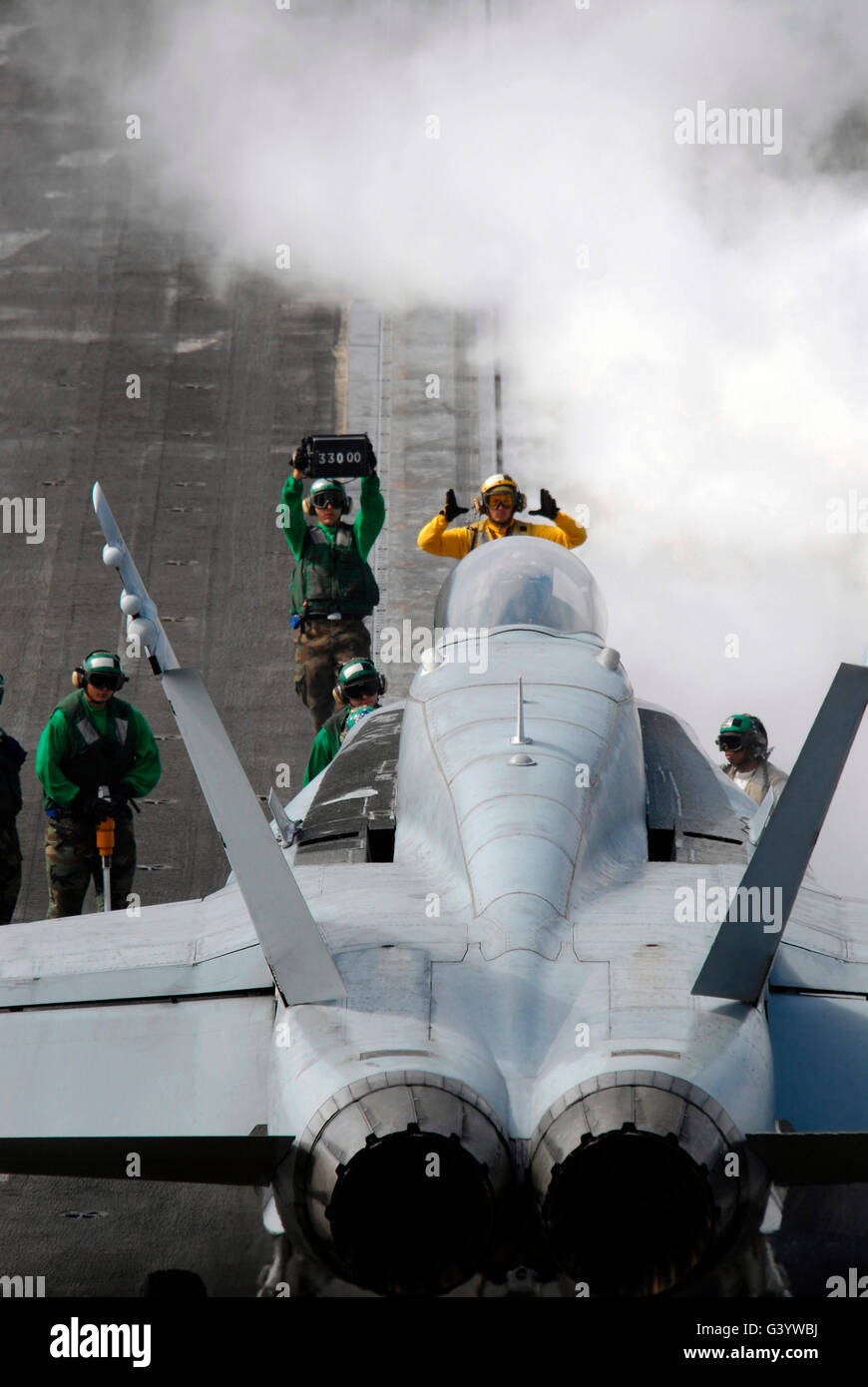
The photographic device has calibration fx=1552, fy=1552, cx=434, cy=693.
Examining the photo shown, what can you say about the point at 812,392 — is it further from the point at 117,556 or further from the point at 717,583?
the point at 117,556

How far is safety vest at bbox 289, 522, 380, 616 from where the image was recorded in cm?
1239

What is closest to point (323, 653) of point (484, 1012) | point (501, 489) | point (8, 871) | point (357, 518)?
point (357, 518)

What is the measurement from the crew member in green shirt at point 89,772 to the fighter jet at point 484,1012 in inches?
70.4

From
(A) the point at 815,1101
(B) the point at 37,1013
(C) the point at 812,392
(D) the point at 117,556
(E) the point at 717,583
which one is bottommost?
(A) the point at 815,1101

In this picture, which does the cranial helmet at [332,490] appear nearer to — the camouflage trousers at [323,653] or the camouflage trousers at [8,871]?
the camouflage trousers at [323,653]

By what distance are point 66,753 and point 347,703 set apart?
76.8 inches

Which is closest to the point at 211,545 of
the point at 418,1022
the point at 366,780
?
the point at 366,780

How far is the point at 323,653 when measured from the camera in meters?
12.5

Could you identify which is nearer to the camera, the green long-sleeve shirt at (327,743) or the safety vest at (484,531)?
the green long-sleeve shirt at (327,743)

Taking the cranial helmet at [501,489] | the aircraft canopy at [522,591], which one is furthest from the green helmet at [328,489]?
the aircraft canopy at [522,591]

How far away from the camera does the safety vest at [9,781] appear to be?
1055 centimetres

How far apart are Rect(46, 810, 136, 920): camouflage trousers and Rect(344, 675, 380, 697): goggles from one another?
1.70 metres
